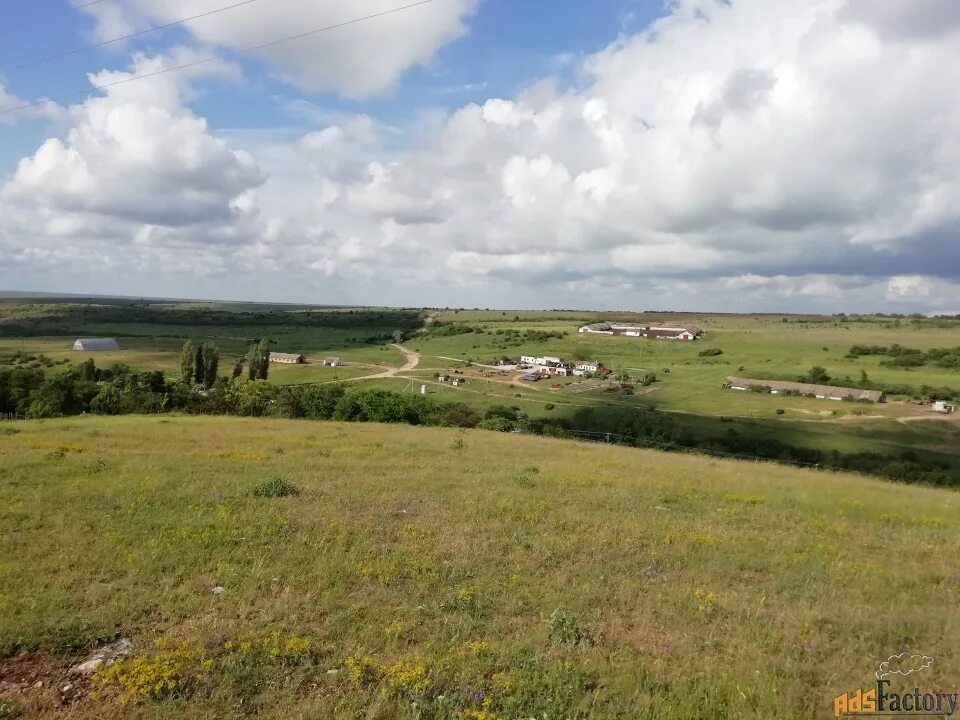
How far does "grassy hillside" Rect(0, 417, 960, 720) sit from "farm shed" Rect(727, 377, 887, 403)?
84403 millimetres

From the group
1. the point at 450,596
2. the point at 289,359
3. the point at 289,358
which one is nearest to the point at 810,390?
the point at 450,596

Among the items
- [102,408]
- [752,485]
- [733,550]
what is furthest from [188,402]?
[733,550]

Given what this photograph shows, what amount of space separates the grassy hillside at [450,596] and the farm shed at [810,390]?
277ft

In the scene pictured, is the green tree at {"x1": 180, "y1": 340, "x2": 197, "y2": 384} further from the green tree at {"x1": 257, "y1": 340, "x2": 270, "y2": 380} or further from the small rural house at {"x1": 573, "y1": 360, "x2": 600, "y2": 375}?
the small rural house at {"x1": 573, "y1": 360, "x2": 600, "y2": 375}

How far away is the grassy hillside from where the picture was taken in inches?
253

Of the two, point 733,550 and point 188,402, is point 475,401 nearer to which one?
point 188,402

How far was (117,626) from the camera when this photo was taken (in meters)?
7.63

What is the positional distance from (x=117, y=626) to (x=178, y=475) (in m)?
10.2

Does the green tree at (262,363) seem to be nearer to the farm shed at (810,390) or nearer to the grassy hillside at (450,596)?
the farm shed at (810,390)

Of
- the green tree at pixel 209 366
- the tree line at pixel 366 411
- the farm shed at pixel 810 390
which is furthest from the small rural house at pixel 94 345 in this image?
the farm shed at pixel 810 390

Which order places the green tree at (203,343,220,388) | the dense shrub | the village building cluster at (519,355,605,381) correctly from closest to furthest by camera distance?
the dense shrub, the green tree at (203,343,220,388), the village building cluster at (519,355,605,381)

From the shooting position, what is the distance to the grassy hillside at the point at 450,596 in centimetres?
641

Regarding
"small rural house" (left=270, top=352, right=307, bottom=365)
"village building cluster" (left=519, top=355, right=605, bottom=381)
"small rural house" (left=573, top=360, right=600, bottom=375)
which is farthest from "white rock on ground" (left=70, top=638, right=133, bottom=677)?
"small rural house" (left=270, top=352, right=307, bottom=365)

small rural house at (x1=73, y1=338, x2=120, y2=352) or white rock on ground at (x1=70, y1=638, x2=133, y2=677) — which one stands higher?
white rock on ground at (x1=70, y1=638, x2=133, y2=677)
